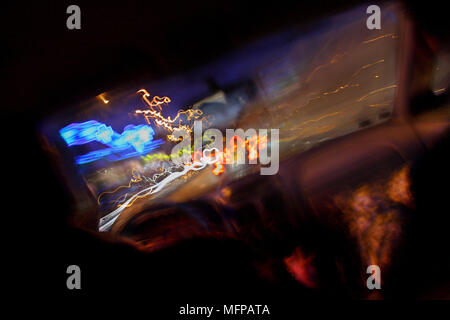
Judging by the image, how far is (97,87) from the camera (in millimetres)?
1530

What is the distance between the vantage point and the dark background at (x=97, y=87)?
1131 mm

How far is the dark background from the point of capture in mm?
1131

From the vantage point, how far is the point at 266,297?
171cm

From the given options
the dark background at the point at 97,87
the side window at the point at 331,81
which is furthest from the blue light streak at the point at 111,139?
the side window at the point at 331,81

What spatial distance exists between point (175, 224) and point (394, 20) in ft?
10.9

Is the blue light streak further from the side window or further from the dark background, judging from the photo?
the side window

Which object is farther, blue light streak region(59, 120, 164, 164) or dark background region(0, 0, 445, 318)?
blue light streak region(59, 120, 164, 164)

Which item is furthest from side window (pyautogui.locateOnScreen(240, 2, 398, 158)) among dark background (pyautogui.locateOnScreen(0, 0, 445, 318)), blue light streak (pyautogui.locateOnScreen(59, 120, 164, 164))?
blue light streak (pyautogui.locateOnScreen(59, 120, 164, 164))

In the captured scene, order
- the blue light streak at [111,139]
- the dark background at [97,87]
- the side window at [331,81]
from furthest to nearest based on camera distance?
the blue light streak at [111,139] → the side window at [331,81] → the dark background at [97,87]

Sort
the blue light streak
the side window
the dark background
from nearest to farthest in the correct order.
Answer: the dark background
the side window
the blue light streak

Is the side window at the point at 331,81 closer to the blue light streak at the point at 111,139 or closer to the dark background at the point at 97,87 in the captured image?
the dark background at the point at 97,87
